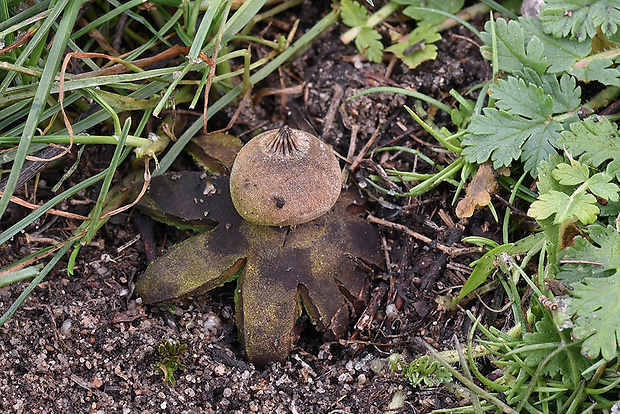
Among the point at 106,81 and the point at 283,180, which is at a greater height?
the point at 106,81

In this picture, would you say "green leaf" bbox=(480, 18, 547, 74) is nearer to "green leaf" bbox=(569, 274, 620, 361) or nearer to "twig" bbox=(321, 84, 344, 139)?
"twig" bbox=(321, 84, 344, 139)

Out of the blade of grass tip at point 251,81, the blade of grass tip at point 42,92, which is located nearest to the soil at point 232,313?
the blade of grass tip at point 251,81

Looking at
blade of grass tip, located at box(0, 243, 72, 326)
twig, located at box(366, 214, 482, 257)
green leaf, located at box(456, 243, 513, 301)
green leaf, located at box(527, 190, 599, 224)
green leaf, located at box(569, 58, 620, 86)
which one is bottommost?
twig, located at box(366, 214, 482, 257)

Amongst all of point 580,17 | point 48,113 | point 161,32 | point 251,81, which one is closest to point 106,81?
point 48,113

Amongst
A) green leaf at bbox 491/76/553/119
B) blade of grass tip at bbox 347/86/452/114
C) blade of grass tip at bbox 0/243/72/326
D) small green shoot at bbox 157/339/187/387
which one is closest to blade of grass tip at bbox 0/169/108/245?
blade of grass tip at bbox 0/243/72/326

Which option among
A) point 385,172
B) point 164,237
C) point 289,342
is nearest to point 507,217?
point 385,172

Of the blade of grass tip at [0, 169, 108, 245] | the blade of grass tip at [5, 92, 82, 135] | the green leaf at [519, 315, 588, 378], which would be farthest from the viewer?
the blade of grass tip at [5, 92, 82, 135]

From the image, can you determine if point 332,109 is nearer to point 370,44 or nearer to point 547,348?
point 370,44
